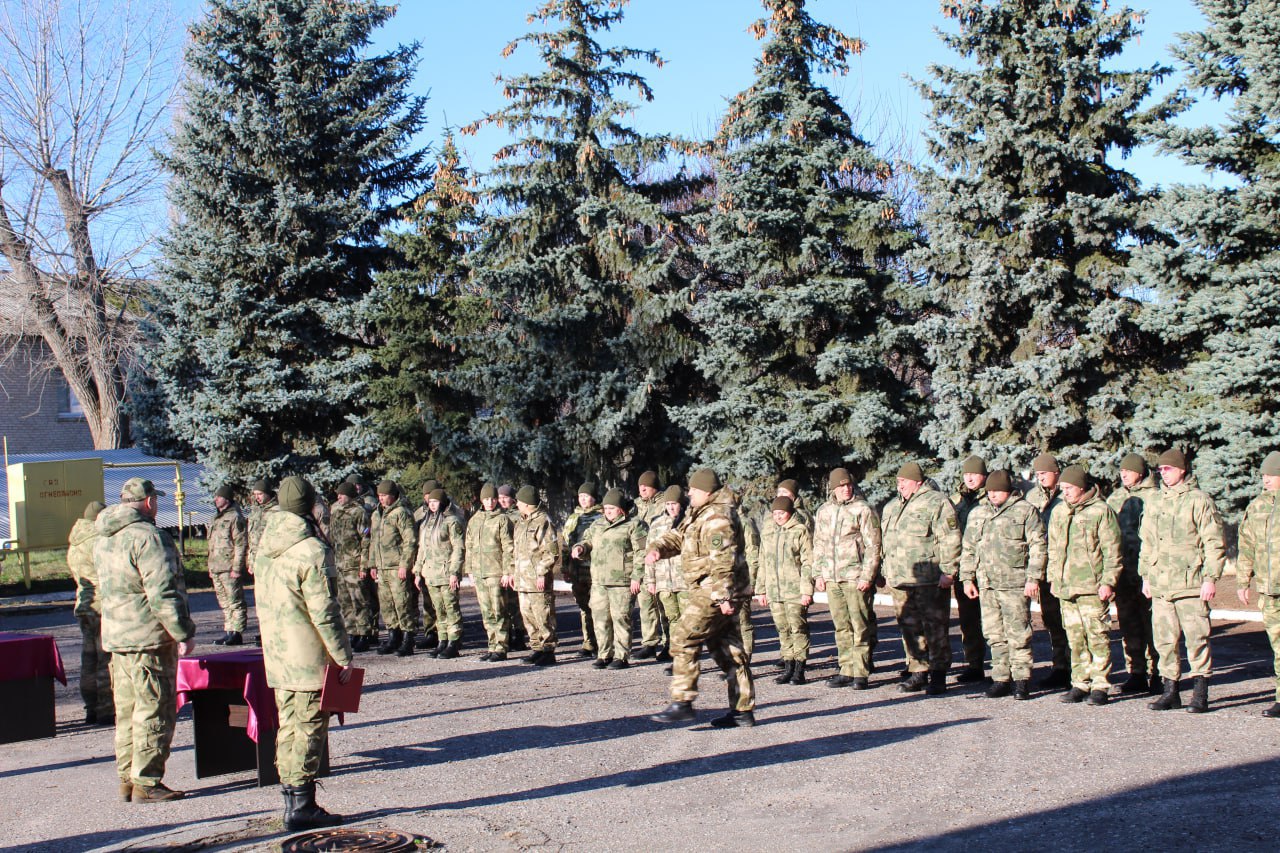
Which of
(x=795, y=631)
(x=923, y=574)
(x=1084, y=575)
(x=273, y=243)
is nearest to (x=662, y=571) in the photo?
(x=795, y=631)

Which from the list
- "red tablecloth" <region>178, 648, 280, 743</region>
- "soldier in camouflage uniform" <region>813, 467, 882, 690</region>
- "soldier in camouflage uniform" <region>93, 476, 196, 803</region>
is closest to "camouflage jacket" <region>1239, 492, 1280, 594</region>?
"soldier in camouflage uniform" <region>813, 467, 882, 690</region>

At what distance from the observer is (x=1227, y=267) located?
1440 centimetres

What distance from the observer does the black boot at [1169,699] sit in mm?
9422

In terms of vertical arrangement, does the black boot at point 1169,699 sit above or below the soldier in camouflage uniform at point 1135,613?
below

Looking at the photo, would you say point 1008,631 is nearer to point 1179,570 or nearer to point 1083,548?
point 1083,548

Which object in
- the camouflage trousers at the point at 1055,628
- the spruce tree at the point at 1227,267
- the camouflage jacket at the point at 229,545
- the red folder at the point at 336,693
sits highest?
the spruce tree at the point at 1227,267

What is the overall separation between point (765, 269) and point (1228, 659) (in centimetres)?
928

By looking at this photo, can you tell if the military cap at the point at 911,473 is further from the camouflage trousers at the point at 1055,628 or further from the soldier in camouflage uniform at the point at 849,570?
the camouflage trousers at the point at 1055,628

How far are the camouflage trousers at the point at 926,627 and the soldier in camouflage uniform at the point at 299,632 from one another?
5631 mm

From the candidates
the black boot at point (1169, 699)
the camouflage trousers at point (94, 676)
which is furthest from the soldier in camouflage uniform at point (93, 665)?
the black boot at point (1169, 699)

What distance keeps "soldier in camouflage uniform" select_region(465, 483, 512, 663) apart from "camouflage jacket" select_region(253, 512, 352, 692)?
644 centimetres

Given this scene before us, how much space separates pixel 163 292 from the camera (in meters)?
23.2

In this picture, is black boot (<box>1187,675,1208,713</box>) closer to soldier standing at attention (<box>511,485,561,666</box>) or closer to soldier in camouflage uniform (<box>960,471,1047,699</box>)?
soldier in camouflage uniform (<box>960,471,1047,699</box>)

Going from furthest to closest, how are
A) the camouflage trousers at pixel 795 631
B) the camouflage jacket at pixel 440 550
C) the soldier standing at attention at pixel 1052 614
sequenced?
the camouflage jacket at pixel 440 550, the camouflage trousers at pixel 795 631, the soldier standing at attention at pixel 1052 614
